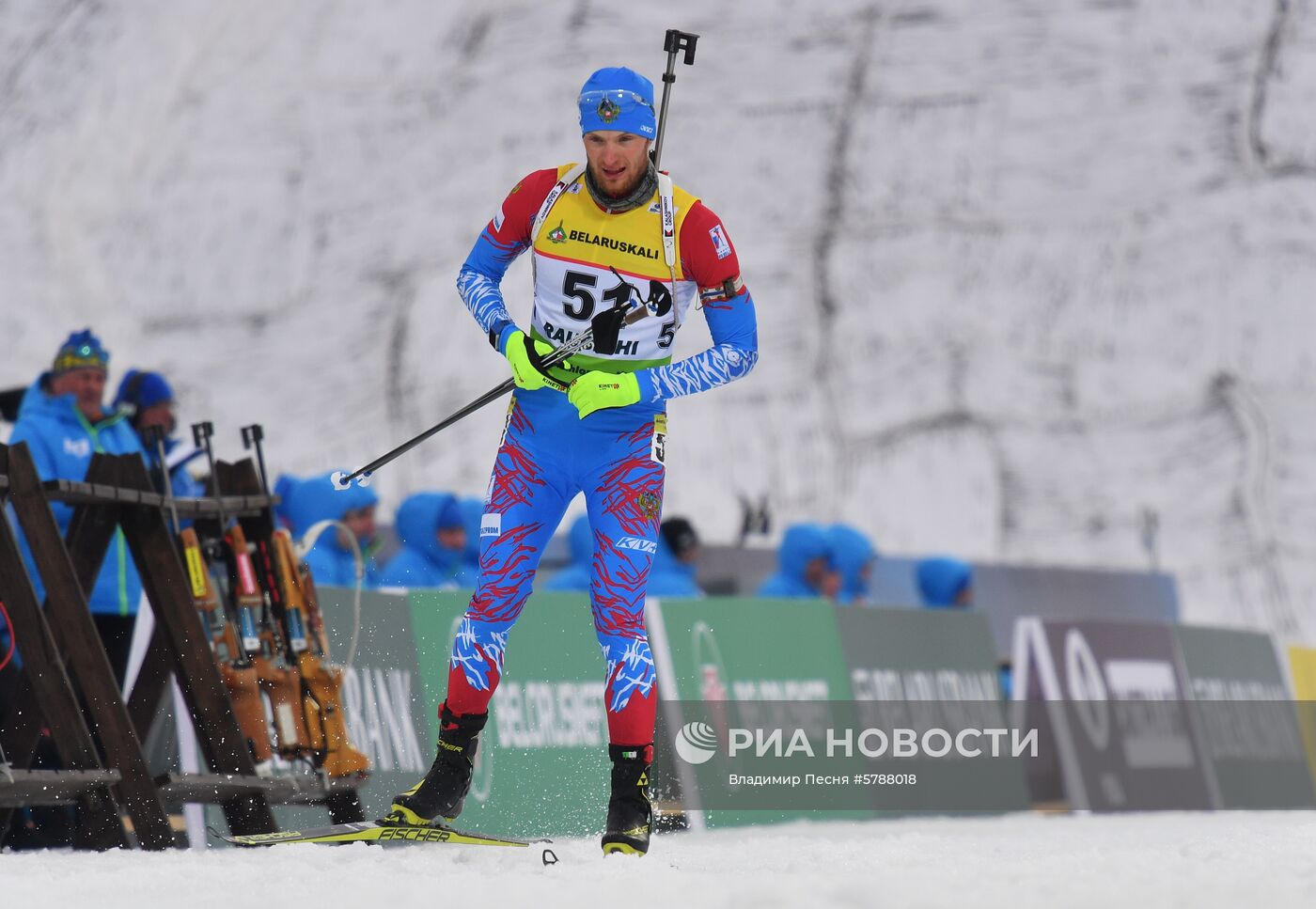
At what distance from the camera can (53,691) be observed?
571 centimetres

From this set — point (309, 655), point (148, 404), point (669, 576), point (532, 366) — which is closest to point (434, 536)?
point (669, 576)

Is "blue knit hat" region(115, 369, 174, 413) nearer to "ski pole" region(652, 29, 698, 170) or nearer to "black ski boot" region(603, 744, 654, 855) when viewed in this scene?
"ski pole" region(652, 29, 698, 170)

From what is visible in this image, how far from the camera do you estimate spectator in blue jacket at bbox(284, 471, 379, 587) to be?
8.38 m

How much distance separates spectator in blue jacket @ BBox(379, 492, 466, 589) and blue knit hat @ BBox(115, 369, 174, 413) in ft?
6.27

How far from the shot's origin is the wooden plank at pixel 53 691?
5695mm

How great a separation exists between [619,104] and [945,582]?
8.82m

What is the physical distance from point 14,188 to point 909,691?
57.4 ft

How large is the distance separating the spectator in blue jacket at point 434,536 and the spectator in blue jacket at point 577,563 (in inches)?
24.1

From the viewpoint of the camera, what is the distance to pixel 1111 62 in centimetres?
3078

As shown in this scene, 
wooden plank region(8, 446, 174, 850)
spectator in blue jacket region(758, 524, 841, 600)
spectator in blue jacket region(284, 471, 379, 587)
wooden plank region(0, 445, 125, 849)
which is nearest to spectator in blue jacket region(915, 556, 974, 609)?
spectator in blue jacket region(758, 524, 841, 600)

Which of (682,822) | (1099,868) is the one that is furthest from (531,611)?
(1099,868)

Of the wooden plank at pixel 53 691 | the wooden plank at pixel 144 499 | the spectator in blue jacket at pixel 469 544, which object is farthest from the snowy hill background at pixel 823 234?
the wooden plank at pixel 53 691

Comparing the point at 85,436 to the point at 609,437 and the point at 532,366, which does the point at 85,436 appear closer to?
the point at 532,366

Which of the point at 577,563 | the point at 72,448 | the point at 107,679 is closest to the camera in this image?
the point at 107,679
